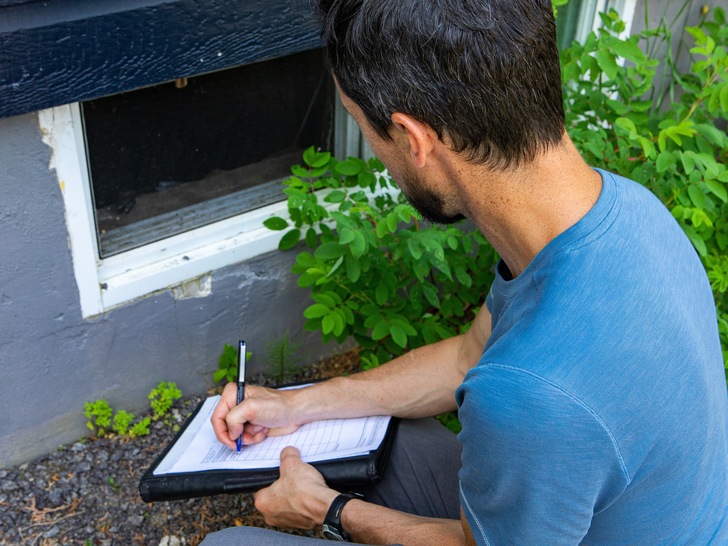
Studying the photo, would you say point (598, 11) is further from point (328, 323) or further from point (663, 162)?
point (328, 323)

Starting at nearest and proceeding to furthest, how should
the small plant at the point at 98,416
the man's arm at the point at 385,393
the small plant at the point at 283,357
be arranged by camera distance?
the man's arm at the point at 385,393 → the small plant at the point at 98,416 → the small plant at the point at 283,357

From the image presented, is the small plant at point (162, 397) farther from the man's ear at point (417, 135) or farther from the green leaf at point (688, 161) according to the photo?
the green leaf at point (688, 161)

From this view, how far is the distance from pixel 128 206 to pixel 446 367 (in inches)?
46.1

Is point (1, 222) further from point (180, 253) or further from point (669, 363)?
point (669, 363)

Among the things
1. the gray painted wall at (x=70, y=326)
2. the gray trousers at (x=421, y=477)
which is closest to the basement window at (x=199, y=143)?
the gray painted wall at (x=70, y=326)

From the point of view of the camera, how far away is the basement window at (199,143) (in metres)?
2.54

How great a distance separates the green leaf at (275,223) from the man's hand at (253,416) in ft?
2.02

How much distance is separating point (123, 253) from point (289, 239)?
518 millimetres

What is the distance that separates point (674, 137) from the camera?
8.17ft

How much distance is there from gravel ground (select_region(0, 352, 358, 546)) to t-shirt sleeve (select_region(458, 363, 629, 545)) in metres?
1.38

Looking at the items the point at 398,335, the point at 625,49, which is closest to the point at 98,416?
the point at 398,335

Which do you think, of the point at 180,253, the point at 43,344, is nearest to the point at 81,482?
the point at 43,344

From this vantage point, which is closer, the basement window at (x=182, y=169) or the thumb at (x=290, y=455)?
the thumb at (x=290, y=455)

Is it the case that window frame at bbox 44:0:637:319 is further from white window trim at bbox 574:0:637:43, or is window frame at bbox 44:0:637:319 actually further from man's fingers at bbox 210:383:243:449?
white window trim at bbox 574:0:637:43
